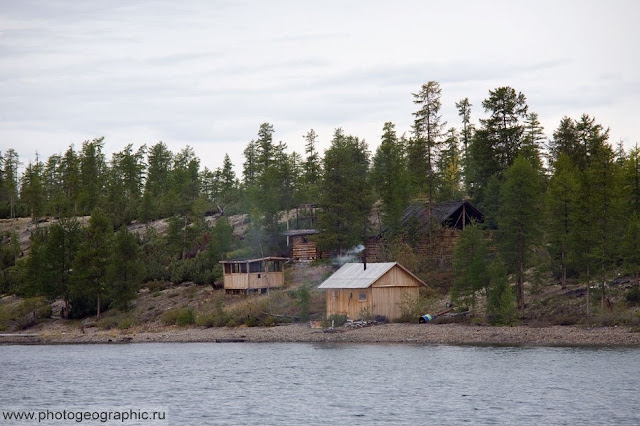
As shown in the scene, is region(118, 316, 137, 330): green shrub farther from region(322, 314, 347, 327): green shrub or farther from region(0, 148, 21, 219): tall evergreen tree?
region(0, 148, 21, 219): tall evergreen tree

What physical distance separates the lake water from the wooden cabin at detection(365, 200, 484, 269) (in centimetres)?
1947

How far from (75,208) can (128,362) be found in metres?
72.0

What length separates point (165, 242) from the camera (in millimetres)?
97125

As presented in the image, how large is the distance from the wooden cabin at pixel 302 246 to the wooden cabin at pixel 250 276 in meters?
7.96

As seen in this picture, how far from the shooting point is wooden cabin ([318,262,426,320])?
62.4 meters

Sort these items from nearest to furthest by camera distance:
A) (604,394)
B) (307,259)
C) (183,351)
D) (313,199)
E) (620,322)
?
(604,394)
(620,322)
(183,351)
(307,259)
(313,199)

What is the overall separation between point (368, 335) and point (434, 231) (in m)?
19.9

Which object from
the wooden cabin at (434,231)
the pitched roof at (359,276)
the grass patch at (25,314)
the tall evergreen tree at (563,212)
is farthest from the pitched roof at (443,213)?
the grass patch at (25,314)

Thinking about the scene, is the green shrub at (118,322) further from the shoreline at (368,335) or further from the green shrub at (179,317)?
the green shrub at (179,317)

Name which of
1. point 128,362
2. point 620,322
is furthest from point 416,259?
point 128,362

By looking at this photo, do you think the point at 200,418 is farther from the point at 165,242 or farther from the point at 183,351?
the point at 165,242

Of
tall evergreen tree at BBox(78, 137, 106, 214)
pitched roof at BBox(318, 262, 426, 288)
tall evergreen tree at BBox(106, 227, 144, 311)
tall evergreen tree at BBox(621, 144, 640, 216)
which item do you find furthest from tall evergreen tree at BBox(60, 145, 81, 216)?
tall evergreen tree at BBox(621, 144, 640, 216)

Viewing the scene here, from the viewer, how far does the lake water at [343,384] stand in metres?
34.9

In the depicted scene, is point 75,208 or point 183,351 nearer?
point 183,351
